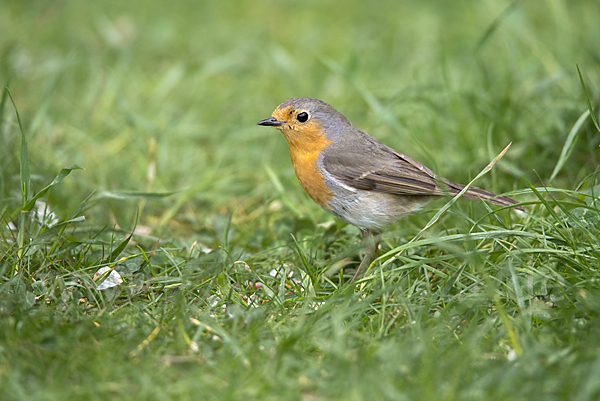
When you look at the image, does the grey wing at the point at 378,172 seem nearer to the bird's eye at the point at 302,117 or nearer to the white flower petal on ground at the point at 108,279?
the bird's eye at the point at 302,117

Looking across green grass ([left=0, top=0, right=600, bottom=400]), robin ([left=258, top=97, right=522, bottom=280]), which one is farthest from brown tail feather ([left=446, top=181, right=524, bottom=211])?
green grass ([left=0, top=0, right=600, bottom=400])

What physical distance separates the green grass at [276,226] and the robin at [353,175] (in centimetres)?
17

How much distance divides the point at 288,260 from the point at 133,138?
2675 mm

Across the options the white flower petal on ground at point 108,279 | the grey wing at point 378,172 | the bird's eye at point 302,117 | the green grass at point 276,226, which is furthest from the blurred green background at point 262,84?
the white flower petal on ground at point 108,279

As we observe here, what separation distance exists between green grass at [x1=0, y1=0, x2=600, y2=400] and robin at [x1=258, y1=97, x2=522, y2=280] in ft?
0.57

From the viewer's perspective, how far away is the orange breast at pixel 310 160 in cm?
379

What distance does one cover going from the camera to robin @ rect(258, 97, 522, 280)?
374cm

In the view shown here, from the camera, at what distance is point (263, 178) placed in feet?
17.8

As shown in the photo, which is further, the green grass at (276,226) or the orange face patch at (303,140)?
the orange face patch at (303,140)

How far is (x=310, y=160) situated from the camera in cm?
393

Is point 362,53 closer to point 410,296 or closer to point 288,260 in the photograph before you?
point 288,260

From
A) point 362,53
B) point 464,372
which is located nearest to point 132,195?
point 464,372

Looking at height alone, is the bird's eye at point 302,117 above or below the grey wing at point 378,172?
above

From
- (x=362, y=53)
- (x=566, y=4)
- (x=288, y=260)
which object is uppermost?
(x=566, y=4)
